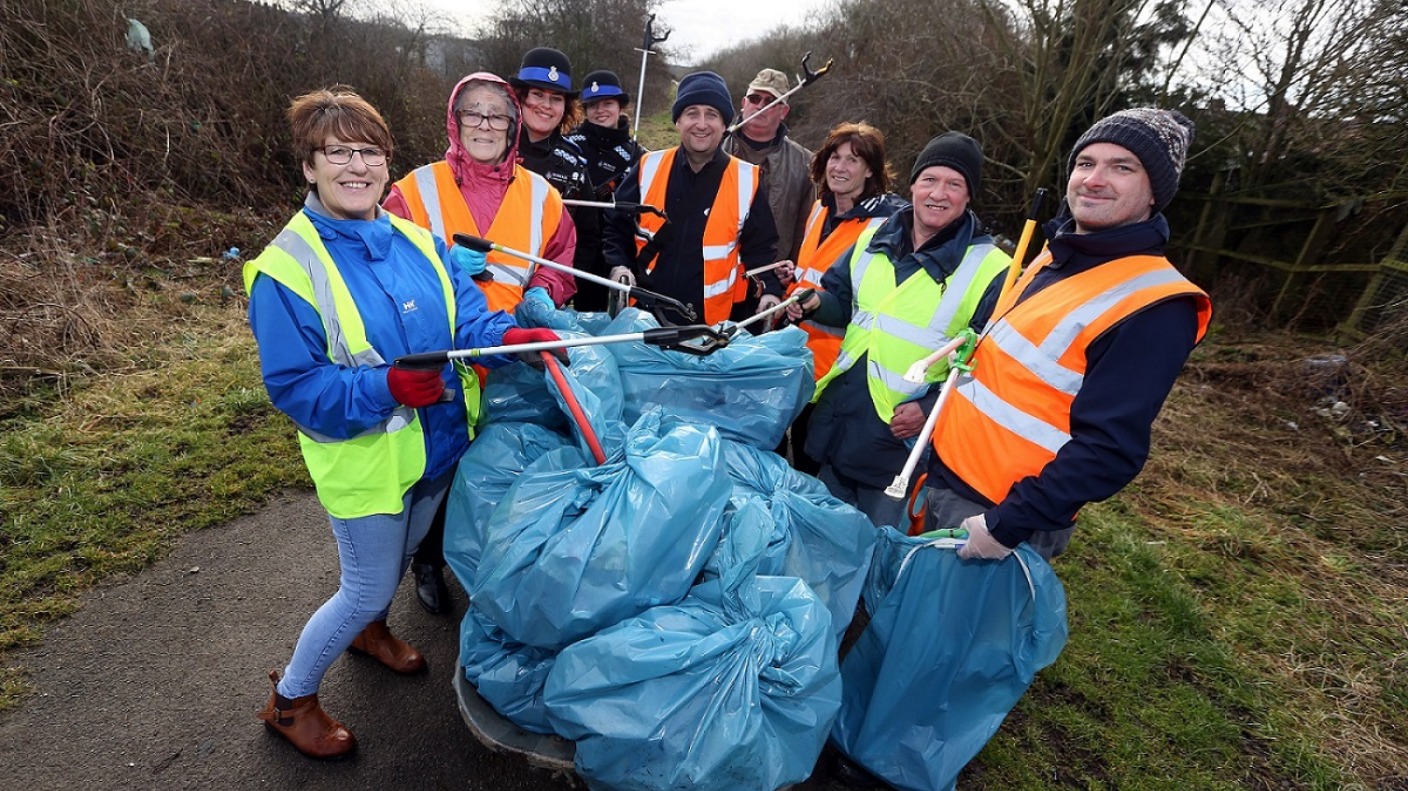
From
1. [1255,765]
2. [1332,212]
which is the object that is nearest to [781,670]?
[1255,765]

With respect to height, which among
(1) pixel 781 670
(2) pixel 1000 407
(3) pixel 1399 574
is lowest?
(3) pixel 1399 574

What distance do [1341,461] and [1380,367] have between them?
139 cm

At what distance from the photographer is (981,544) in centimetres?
173

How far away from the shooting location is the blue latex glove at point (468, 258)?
7.48ft

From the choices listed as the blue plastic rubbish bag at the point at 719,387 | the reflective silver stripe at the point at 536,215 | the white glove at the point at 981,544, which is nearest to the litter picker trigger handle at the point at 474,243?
the reflective silver stripe at the point at 536,215

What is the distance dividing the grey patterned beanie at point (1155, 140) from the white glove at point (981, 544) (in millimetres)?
911

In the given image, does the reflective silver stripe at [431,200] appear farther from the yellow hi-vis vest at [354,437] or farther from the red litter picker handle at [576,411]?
the red litter picker handle at [576,411]

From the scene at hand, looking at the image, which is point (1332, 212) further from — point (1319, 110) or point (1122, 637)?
point (1122, 637)

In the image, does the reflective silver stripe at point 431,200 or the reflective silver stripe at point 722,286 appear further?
the reflective silver stripe at point 722,286

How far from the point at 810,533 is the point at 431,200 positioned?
6.11 feet

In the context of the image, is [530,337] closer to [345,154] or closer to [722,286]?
[345,154]

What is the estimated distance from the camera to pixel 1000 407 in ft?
5.87

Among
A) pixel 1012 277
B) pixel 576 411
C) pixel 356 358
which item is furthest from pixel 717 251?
pixel 356 358

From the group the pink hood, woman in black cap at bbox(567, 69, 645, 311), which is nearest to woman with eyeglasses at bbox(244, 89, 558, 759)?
the pink hood
